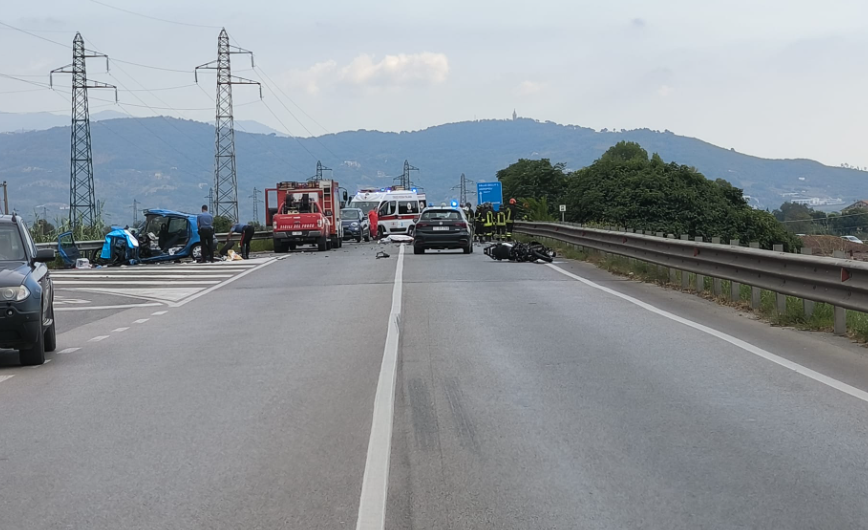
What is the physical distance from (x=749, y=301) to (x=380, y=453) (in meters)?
10.1

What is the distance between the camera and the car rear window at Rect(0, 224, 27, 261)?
12055 millimetres

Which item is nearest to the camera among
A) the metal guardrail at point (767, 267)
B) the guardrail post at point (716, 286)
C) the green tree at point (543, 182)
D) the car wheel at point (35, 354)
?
the car wheel at point (35, 354)

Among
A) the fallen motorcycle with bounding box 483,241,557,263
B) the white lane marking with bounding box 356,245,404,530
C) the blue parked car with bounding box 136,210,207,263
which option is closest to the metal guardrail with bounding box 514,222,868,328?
the white lane marking with bounding box 356,245,404,530

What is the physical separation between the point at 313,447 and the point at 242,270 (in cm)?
2166

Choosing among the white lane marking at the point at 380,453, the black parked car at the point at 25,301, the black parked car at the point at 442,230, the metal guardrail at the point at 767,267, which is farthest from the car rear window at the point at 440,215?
the white lane marking at the point at 380,453

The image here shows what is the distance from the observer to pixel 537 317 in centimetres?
1438

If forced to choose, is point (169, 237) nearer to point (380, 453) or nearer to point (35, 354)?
point (35, 354)

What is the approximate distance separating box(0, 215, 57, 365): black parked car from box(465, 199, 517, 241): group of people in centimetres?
2823

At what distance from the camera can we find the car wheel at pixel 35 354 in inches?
433

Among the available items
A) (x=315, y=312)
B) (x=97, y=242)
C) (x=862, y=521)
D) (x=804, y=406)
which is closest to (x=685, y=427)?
(x=804, y=406)

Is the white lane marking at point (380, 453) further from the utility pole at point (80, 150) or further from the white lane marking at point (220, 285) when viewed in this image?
the utility pole at point (80, 150)

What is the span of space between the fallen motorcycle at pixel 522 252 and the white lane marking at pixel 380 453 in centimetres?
1674

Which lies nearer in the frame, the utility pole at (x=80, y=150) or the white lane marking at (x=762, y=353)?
the white lane marking at (x=762, y=353)

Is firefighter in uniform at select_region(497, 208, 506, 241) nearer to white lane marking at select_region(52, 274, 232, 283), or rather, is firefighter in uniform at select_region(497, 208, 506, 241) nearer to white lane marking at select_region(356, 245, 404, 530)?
white lane marking at select_region(52, 274, 232, 283)
